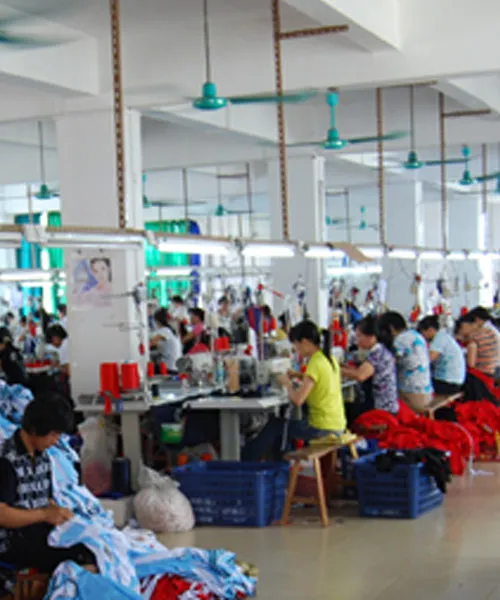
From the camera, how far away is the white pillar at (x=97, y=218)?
849 cm

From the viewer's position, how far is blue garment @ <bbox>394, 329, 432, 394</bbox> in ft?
29.9

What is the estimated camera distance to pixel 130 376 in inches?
306

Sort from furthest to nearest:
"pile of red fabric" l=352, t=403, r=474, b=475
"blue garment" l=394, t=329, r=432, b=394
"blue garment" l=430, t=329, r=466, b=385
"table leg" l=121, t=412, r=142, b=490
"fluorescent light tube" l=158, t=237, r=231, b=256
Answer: "blue garment" l=430, t=329, r=466, b=385 → "blue garment" l=394, t=329, r=432, b=394 → "pile of red fabric" l=352, t=403, r=474, b=475 → "table leg" l=121, t=412, r=142, b=490 → "fluorescent light tube" l=158, t=237, r=231, b=256

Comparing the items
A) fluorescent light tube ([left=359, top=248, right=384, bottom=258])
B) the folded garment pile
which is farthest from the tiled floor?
fluorescent light tube ([left=359, top=248, right=384, bottom=258])

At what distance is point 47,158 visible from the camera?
13359mm

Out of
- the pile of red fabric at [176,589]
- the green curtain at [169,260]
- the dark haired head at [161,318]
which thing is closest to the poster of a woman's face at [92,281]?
the dark haired head at [161,318]

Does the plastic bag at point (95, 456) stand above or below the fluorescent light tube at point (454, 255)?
below

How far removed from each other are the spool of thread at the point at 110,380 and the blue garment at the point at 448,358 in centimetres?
350

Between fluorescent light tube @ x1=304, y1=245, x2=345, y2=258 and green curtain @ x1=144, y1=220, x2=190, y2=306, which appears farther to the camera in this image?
green curtain @ x1=144, y1=220, x2=190, y2=306

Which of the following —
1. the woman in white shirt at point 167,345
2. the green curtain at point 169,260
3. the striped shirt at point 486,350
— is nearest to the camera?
the striped shirt at point 486,350

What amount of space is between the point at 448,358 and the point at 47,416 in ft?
20.3

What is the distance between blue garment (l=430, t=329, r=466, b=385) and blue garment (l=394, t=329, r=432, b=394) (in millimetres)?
797

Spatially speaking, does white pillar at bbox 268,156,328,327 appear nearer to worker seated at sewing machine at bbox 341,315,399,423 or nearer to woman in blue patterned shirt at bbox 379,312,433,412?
woman in blue patterned shirt at bbox 379,312,433,412

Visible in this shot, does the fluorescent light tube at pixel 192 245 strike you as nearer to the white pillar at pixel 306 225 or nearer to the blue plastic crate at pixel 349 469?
the blue plastic crate at pixel 349 469
